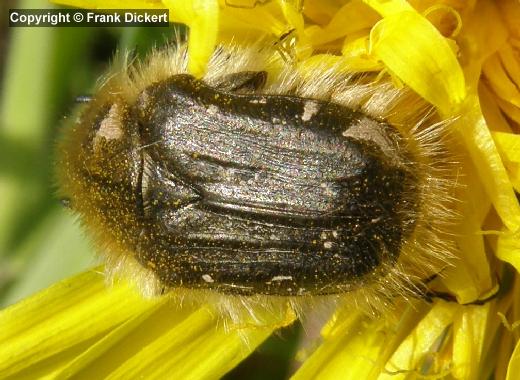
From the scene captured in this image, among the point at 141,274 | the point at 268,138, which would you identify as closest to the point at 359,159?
the point at 268,138

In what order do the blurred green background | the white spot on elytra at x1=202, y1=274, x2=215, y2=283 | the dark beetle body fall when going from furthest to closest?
the blurred green background
the white spot on elytra at x1=202, y1=274, x2=215, y2=283
the dark beetle body

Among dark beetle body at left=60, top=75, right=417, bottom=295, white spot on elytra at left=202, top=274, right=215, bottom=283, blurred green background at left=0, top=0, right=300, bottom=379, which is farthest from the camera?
blurred green background at left=0, top=0, right=300, bottom=379

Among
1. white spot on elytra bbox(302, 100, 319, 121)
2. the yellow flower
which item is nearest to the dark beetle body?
white spot on elytra bbox(302, 100, 319, 121)

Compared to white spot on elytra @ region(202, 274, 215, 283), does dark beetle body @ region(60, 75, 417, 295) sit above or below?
above

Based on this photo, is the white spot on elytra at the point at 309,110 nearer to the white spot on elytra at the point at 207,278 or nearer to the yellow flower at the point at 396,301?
the yellow flower at the point at 396,301

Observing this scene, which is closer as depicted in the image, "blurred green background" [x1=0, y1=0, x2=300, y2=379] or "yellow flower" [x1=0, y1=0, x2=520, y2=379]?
"yellow flower" [x1=0, y1=0, x2=520, y2=379]

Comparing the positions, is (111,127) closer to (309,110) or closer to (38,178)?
(309,110)

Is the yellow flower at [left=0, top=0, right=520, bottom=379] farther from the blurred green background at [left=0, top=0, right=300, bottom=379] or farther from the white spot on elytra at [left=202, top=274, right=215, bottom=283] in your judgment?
the blurred green background at [left=0, top=0, right=300, bottom=379]

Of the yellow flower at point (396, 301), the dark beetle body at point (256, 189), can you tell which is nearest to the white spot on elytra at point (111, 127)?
the dark beetle body at point (256, 189)
